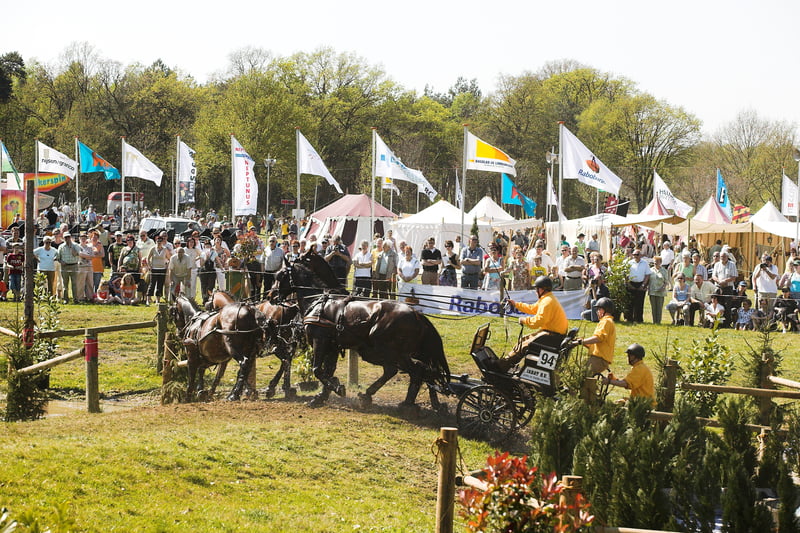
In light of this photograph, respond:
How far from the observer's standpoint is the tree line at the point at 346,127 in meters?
64.8

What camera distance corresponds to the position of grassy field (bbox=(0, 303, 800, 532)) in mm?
6871

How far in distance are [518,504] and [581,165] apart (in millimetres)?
18417

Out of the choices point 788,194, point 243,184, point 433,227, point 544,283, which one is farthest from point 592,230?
point 544,283

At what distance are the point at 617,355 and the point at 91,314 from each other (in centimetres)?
1180

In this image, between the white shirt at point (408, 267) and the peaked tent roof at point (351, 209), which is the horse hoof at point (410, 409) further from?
the peaked tent roof at point (351, 209)

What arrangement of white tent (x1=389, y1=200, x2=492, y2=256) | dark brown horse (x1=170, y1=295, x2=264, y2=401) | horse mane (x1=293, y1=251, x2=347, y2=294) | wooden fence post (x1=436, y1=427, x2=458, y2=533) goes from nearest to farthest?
wooden fence post (x1=436, y1=427, x2=458, y2=533) → dark brown horse (x1=170, y1=295, x2=264, y2=401) → horse mane (x1=293, y1=251, x2=347, y2=294) → white tent (x1=389, y1=200, x2=492, y2=256)

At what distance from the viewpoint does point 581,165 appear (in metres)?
22.6

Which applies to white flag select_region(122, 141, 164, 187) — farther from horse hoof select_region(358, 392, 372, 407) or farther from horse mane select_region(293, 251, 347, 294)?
horse hoof select_region(358, 392, 372, 407)

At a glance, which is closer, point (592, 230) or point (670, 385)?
point (670, 385)

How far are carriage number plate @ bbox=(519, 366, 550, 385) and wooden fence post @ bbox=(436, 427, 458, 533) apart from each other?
467 cm

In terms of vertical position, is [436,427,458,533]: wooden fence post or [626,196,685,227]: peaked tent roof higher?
[626,196,685,227]: peaked tent roof

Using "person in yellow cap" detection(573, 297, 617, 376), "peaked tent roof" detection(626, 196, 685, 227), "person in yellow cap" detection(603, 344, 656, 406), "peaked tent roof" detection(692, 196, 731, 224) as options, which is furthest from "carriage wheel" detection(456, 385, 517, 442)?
"peaked tent roof" detection(692, 196, 731, 224)

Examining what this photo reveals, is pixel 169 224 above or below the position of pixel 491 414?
above

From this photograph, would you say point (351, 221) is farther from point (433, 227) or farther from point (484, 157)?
point (484, 157)
